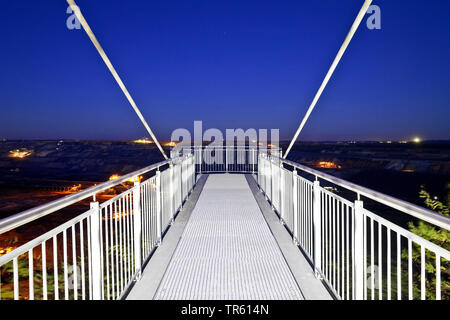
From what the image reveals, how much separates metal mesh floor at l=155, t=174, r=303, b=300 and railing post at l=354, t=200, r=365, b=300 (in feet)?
1.89

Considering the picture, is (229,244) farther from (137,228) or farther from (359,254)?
(359,254)

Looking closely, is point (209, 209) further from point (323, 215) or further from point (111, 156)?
point (111, 156)

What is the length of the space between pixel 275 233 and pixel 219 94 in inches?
1258

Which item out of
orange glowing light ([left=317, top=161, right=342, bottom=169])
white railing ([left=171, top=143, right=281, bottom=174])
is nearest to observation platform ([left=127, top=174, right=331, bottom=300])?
white railing ([left=171, top=143, right=281, bottom=174])

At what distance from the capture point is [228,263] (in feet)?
9.89

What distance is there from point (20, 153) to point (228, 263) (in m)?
105

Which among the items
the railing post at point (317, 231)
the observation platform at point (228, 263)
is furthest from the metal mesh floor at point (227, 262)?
the railing post at point (317, 231)

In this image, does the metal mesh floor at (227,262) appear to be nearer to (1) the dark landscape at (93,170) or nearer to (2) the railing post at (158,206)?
(2) the railing post at (158,206)

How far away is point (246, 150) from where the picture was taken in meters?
10.3

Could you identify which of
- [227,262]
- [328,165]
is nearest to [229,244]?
[227,262]

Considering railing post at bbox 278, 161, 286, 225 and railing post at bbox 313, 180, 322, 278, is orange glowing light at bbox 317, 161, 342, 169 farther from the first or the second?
railing post at bbox 313, 180, 322, 278

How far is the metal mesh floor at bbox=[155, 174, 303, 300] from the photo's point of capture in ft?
8.05

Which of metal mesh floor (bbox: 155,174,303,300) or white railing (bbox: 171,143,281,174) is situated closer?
metal mesh floor (bbox: 155,174,303,300)

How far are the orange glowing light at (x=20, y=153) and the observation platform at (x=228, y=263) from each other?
10294 cm
